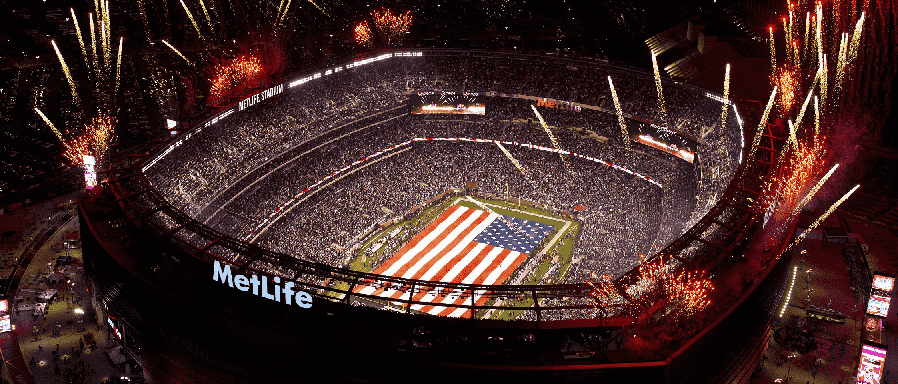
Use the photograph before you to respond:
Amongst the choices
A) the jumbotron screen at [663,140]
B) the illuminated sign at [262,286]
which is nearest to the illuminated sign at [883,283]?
the jumbotron screen at [663,140]

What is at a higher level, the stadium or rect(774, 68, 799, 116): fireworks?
rect(774, 68, 799, 116): fireworks

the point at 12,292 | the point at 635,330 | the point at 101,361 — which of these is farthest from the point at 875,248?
the point at 12,292

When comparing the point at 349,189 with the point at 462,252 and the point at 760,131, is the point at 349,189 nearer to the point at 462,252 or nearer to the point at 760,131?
the point at 462,252

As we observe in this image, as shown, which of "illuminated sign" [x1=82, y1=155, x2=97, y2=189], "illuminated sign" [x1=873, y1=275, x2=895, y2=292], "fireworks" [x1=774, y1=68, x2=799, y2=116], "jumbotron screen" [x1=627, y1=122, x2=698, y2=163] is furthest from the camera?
"jumbotron screen" [x1=627, y1=122, x2=698, y2=163]

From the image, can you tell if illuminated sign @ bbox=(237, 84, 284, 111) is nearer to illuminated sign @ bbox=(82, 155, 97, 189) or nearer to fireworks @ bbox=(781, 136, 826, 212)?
illuminated sign @ bbox=(82, 155, 97, 189)

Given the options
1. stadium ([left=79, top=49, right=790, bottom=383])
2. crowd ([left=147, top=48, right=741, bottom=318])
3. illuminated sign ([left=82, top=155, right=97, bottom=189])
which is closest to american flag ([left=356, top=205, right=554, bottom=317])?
stadium ([left=79, top=49, right=790, bottom=383])
